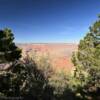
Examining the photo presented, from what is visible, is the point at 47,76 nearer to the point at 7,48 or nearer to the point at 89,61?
the point at 89,61

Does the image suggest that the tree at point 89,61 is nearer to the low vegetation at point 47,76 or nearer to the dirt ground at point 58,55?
the low vegetation at point 47,76

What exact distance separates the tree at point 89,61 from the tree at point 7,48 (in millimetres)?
6572

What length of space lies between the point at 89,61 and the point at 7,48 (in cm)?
832

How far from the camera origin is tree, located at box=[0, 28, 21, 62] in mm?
22469

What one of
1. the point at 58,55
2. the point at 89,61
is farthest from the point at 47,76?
the point at 58,55

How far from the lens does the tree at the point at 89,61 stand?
2486cm

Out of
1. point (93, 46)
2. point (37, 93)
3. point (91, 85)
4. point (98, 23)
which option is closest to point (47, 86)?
point (37, 93)

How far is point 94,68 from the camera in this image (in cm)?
2514

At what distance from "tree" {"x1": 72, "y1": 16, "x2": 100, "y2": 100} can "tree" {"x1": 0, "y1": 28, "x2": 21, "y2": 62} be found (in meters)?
6.57

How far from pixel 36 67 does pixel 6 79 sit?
19.4ft

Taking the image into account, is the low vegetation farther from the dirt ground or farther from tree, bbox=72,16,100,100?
the dirt ground

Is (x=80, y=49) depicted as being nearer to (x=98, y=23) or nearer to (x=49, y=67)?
(x=98, y=23)

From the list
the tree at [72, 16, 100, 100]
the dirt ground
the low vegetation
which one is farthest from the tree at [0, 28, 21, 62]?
the dirt ground

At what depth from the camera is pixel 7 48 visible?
75.0 feet
